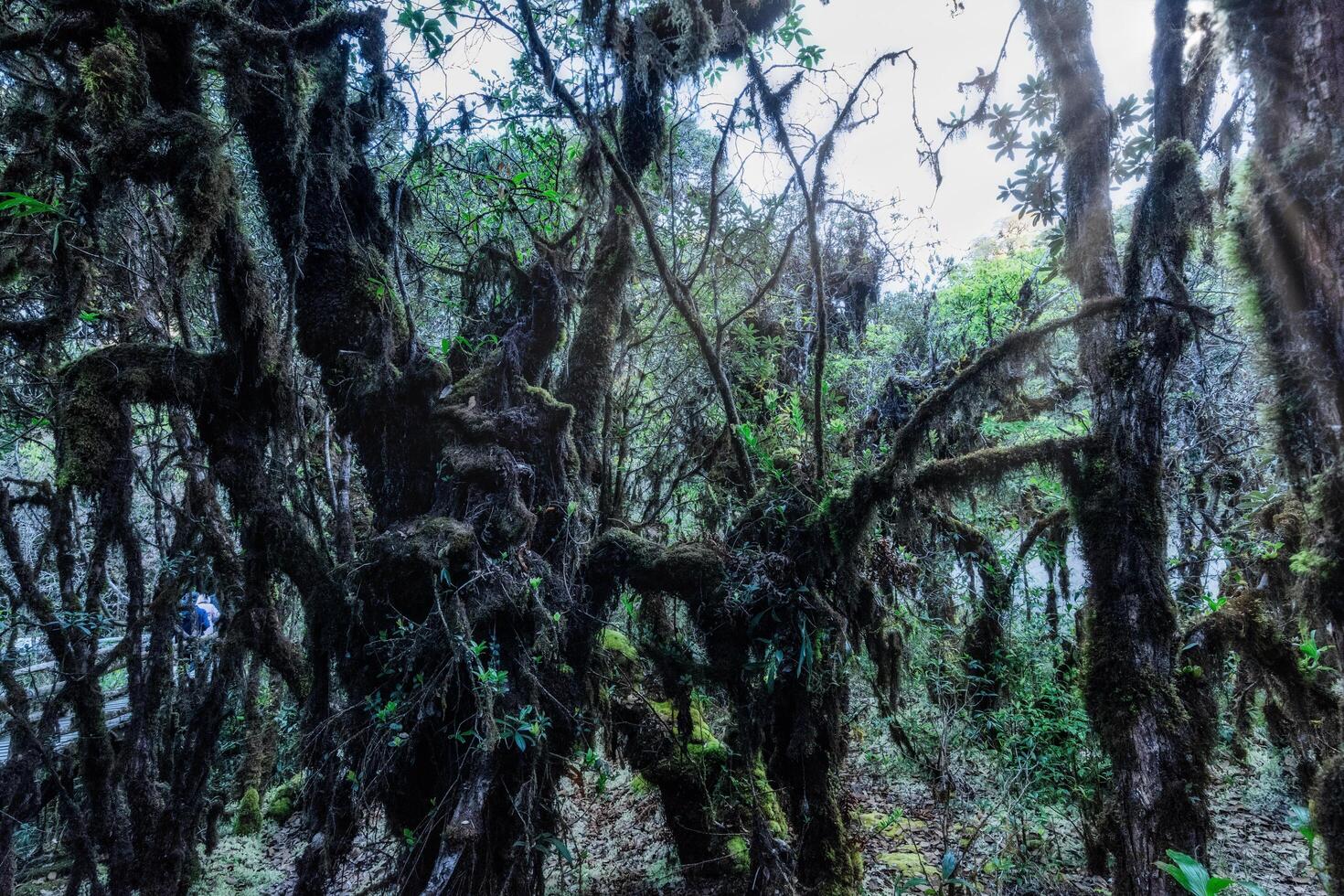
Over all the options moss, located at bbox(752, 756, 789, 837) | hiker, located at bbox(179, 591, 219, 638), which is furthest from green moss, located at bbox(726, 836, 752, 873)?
hiker, located at bbox(179, 591, 219, 638)

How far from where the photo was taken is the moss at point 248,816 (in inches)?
325

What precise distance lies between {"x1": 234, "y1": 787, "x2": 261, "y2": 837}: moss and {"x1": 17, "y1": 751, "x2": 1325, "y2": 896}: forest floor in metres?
0.35

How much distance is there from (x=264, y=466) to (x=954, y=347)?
858 centimetres

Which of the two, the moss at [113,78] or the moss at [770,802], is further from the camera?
the moss at [770,802]

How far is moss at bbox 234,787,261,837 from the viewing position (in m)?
8.27

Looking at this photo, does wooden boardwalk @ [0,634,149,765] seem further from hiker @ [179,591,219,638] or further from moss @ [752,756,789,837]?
moss @ [752,756,789,837]

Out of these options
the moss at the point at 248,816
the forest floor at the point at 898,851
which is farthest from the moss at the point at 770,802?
the moss at the point at 248,816

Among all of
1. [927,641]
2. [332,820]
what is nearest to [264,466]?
[332,820]

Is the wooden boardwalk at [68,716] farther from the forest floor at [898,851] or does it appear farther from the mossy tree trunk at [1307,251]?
the mossy tree trunk at [1307,251]

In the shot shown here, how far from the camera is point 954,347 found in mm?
8688

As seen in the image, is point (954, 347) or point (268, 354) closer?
point (268, 354)

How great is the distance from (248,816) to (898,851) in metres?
8.72

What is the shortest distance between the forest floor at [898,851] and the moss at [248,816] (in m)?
0.35

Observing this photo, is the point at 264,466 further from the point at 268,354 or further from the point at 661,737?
the point at 661,737
